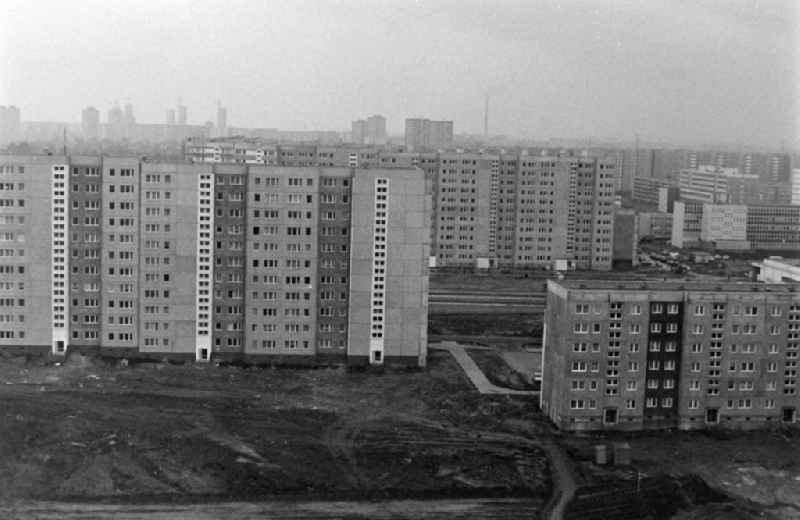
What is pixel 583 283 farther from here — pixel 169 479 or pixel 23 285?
pixel 23 285

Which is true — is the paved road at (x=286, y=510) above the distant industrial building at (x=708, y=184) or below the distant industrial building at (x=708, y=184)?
below

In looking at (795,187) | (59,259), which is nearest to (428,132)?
(795,187)

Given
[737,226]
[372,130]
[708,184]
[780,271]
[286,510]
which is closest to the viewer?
[286,510]

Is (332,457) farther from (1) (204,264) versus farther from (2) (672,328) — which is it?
(1) (204,264)

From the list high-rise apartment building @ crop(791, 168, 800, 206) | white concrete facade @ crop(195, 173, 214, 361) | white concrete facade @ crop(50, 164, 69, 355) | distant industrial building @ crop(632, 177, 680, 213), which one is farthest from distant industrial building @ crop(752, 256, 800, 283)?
high-rise apartment building @ crop(791, 168, 800, 206)

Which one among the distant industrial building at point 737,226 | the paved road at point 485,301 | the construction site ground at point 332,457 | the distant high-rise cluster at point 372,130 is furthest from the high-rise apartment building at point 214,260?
the distant high-rise cluster at point 372,130

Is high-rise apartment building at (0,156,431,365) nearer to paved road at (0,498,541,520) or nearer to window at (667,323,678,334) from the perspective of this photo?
window at (667,323,678,334)

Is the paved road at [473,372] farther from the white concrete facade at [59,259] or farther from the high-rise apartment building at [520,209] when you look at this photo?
the high-rise apartment building at [520,209]
